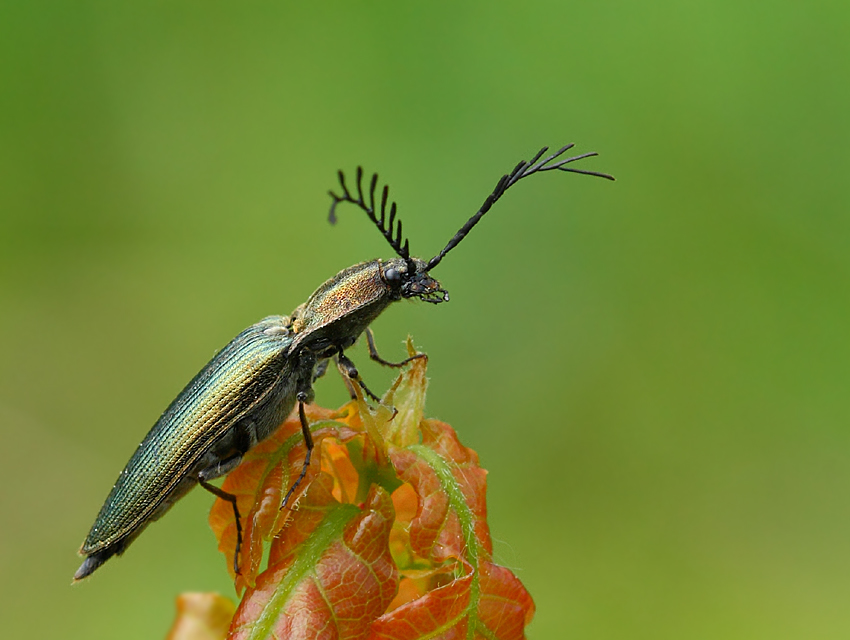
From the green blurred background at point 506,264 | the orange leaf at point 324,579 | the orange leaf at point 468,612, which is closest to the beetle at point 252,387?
the orange leaf at point 324,579

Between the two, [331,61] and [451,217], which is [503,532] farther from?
[331,61]

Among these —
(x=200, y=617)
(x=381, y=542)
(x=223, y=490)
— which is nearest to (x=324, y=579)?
(x=381, y=542)

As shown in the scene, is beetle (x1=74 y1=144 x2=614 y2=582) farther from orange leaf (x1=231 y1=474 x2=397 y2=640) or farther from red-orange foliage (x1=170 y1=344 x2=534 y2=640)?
orange leaf (x1=231 y1=474 x2=397 y2=640)

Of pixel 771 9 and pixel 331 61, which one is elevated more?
pixel 331 61

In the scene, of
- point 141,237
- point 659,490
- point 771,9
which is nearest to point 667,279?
point 659,490

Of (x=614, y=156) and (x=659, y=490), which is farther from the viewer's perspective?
(x=614, y=156)

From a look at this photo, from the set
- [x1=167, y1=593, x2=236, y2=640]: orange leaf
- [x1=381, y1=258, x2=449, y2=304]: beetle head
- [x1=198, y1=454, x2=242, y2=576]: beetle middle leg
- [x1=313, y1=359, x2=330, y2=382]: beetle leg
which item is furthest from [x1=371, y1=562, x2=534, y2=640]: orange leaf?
[x1=313, y1=359, x2=330, y2=382]: beetle leg

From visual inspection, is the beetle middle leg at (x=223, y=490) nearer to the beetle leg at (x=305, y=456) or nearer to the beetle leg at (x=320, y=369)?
the beetle leg at (x=305, y=456)

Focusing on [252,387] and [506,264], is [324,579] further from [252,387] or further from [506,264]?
[506,264]
